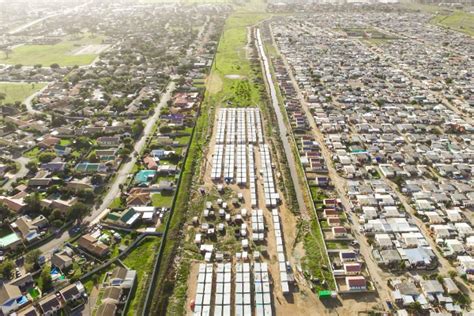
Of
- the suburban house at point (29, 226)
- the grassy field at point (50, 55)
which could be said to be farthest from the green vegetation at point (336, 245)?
the grassy field at point (50, 55)

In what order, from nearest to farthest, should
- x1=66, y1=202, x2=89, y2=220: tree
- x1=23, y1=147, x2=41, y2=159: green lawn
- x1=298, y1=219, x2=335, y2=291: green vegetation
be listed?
x1=298, y1=219, x2=335, y2=291: green vegetation, x1=66, y1=202, x2=89, y2=220: tree, x1=23, y1=147, x2=41, y2=159: green lawn

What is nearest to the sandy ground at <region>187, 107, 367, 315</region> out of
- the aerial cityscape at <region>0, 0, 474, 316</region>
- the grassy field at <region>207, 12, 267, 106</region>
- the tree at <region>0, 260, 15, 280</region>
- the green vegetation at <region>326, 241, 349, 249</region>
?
the aerial cityscape at <region>0, 0, 474, 316</region>

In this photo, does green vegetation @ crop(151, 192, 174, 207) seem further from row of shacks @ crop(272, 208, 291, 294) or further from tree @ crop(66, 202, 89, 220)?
row of shacks @ crop(272, 208, 291, 294)

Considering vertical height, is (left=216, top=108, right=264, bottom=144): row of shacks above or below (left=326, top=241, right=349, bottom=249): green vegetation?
above

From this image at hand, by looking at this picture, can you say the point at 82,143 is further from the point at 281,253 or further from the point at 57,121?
the point at 281,253

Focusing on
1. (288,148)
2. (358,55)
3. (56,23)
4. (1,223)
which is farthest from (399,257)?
(56,23)

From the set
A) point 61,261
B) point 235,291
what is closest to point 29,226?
point 61,261
